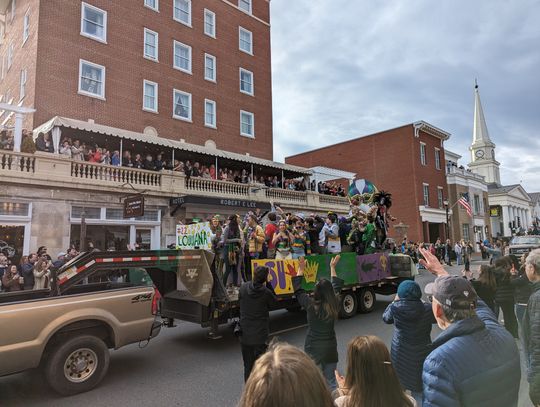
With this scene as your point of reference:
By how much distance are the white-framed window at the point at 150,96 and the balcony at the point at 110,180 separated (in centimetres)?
609

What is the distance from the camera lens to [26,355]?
4.89 metres

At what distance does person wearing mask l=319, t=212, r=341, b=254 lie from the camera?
10.1 meters

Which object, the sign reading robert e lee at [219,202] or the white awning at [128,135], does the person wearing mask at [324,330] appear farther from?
the white awning at [128,135]

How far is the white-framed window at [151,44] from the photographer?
21.6m

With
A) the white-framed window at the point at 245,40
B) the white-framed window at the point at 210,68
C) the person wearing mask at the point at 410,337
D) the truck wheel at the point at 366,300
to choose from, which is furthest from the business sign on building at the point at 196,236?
the white-framed window at the point at 245,40

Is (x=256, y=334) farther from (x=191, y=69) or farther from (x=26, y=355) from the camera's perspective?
(x=191, y=69)

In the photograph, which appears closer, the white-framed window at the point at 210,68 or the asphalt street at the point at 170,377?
the asphalt street at the point at 170,377

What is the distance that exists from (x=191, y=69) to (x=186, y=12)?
3849 mm

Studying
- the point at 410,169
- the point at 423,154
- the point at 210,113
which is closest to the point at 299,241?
the point at 210,113

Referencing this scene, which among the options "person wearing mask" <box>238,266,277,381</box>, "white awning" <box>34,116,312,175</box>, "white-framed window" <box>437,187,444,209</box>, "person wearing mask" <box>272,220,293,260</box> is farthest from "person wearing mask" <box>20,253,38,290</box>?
"white-framed window" <box>437,187,444,209</box>

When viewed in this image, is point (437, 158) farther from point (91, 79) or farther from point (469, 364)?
point (469, 364)

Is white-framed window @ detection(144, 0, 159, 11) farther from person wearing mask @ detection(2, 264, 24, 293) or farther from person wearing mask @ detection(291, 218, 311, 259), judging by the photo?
person wearing mask @ detection(291, 218, 311, 259)

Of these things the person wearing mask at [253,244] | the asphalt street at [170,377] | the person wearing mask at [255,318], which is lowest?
the asphalt street at [170,377]

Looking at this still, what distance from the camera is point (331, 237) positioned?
10.2 meters
